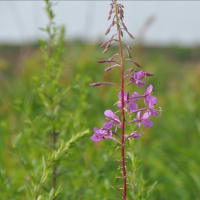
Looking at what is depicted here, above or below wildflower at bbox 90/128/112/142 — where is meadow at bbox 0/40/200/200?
above

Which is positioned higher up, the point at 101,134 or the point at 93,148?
the point at 93,148

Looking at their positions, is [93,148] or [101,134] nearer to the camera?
[101,134]

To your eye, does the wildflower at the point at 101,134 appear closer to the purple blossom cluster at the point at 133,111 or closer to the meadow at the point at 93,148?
the purple blossom cluster at the point at 133,111

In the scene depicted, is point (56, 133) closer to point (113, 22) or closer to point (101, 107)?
point (113, 22)

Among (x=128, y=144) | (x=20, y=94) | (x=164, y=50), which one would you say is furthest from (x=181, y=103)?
(x=164, y=50)

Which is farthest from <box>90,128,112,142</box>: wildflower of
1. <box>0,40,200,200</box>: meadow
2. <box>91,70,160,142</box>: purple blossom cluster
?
<box>0,40,200,200</box>: meadow

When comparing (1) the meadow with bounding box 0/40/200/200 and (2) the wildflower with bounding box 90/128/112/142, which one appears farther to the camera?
(1) the meadow with bounding box 0/40/200/200

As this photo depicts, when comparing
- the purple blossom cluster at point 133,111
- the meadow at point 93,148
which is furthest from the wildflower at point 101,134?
the meadow at point 93,148

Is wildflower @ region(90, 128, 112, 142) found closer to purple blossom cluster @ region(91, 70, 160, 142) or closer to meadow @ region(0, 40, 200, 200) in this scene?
purple blossom cluster @ region(91, 70, 160, 142)

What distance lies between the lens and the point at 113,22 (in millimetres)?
988

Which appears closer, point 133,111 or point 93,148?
point 133,111

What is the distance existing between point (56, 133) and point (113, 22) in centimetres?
95

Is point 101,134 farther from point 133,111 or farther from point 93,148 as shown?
point 93,148

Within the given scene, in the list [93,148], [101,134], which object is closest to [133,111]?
[101,134]
